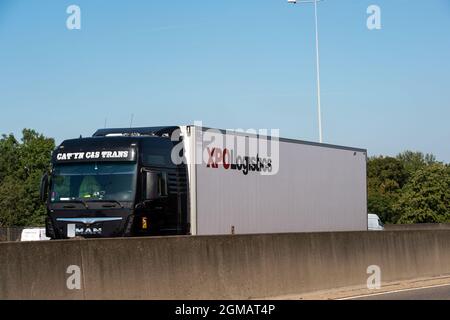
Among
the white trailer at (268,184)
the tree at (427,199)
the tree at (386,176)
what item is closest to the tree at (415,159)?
the tree at (386,176)

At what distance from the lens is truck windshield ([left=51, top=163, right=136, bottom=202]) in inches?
763

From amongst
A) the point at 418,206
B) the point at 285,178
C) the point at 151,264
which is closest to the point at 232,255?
the point at 151,264

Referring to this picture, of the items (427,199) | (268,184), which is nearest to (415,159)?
(427,199)

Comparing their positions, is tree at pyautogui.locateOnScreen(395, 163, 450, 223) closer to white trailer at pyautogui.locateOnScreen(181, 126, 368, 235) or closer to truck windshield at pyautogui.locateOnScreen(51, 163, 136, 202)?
white trailer at pyautogui.locateOnScreen(181, 126, 368, 235)

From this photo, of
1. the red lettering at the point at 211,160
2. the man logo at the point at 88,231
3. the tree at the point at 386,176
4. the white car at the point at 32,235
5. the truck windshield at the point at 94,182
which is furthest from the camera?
the tree at the point at 386,176

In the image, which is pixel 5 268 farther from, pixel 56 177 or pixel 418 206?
pixel 418 206

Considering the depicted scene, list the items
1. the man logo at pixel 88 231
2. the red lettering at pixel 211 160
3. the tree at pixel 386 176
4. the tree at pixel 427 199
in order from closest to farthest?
the man logo at pixel 88 231 < the red lettering at pixel 211 160 < the tree at pixel 427 199 < the tree at pixel 386 176

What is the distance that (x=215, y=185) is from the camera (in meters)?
22.0

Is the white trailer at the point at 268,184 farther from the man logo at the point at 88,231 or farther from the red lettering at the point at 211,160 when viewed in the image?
the man logo at the point at 88,231

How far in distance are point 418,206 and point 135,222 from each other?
274 feet

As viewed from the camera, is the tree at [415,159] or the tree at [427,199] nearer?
the tree at [427,199]

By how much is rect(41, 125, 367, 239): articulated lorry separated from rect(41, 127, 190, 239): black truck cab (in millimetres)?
23

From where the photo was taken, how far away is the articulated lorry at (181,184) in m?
19.4

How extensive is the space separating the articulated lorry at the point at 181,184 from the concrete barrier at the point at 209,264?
142 inches
